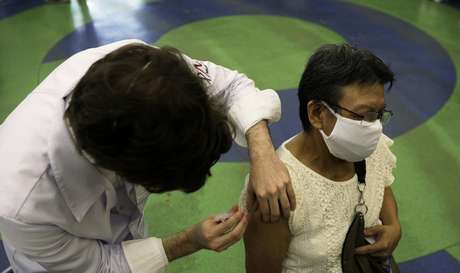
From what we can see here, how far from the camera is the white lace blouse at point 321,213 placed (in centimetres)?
164

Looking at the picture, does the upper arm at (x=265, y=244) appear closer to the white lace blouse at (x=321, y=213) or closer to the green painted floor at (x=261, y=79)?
the white lace blouse at (x=321, y=213)

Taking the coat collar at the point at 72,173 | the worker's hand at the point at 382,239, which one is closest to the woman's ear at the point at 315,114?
the worker's hand at the point at 382,239

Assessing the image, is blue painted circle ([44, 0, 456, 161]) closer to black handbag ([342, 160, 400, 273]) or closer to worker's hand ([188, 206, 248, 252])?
→ black handbag ([342, 160, 400, 273])

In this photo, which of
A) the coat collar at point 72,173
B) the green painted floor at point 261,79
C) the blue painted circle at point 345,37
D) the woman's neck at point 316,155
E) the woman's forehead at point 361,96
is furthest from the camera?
Answer: the blue painted circle at point 345,37

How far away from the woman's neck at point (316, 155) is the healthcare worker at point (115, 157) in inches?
8.4

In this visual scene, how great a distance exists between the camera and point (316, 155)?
170 centimetres

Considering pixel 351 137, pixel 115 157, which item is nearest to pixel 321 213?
pixel 351 137

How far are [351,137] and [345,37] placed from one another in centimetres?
357

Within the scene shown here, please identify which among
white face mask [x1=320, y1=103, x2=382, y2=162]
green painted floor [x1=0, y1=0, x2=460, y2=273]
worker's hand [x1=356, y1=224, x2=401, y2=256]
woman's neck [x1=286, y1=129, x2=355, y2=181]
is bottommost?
green painted floor [x1=0, y1=0, x2=460, y2=273]

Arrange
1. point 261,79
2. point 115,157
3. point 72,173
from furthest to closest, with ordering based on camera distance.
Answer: point 261,79, point 72,173, point 115,157

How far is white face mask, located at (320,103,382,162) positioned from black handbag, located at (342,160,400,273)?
0.36 feet

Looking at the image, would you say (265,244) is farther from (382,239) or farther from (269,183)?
(382,239)

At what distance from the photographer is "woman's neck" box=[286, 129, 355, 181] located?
5.57 ft

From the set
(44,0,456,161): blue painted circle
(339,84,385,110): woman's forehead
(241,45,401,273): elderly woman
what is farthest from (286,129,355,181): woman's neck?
(44,0,456,161): blue painted circle
